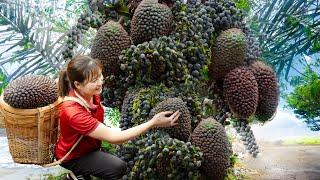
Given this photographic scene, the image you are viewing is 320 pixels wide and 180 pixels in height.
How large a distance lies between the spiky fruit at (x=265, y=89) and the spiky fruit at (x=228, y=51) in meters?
0.08

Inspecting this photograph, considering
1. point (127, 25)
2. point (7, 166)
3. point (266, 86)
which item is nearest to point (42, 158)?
point (127, 25)

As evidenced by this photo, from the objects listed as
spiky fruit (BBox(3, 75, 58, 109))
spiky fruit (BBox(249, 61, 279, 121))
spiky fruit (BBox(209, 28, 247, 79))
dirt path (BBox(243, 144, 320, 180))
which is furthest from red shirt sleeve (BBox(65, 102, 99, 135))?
dirt path (BBox(243, 144, 320, 180))

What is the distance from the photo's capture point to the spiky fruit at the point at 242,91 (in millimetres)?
1607

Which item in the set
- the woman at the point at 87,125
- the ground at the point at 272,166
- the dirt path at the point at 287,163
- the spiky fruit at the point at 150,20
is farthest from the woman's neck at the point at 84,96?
the dirt path at the point at 287,163

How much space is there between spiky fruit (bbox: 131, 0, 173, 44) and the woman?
193 millimetres

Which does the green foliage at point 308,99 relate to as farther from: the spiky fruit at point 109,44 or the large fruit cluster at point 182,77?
the spiky fruit at point 109,44

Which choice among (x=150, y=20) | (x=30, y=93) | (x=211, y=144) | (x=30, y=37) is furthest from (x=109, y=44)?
(x=30, y=37)

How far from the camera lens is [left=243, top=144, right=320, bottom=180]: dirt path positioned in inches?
88.2

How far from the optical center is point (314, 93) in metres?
2.33

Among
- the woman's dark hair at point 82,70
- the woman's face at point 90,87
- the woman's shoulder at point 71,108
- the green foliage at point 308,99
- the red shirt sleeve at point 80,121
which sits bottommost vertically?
the green foliage at point 308,99

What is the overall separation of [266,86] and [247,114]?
0.12 m

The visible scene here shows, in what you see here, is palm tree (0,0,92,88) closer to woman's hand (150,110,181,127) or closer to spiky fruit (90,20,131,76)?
spiky fruit (90,20,131,76)

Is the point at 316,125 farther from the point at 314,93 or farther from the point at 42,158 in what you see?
the point at 42,158

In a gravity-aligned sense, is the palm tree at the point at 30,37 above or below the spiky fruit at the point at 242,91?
below
